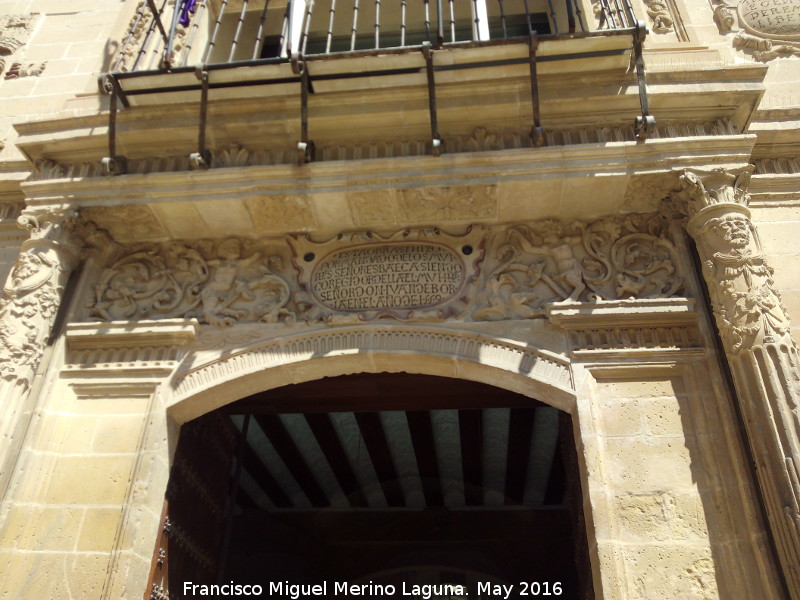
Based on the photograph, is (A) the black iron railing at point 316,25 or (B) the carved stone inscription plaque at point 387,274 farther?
(A) the black iron railing at point 316,25

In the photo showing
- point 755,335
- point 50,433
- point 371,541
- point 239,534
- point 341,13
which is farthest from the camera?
point 371,541

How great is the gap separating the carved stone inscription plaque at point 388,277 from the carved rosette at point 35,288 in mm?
1660

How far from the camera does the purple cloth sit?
18.2 ft

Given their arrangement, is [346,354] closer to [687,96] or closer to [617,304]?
[617,304]

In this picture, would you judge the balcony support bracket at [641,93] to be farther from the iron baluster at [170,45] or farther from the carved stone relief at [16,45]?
the carved stone relief at [16,45]

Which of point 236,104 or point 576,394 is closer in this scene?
point 576,394

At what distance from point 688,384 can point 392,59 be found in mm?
2686

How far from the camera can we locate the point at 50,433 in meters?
4.20

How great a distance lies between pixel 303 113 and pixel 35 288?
6.71ft

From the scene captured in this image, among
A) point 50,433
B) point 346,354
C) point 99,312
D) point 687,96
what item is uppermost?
point 687,96

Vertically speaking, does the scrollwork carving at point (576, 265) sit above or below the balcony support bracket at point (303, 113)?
below

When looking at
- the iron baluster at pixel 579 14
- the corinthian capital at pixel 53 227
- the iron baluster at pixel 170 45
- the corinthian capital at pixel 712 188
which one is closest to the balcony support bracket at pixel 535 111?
the corinthian capital at pixel 712 188

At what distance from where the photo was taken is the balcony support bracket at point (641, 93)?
4340 mm

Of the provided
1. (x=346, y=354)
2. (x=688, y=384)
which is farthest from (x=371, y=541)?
(x=688, y=384)
